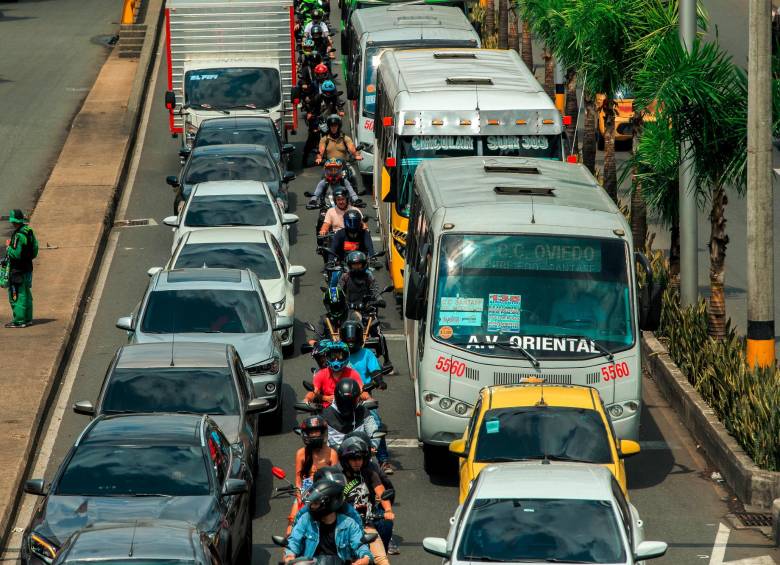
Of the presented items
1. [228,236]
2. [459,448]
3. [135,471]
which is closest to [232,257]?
[228,236]

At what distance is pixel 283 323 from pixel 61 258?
7875 millimetres

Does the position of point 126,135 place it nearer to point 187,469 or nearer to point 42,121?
point 42,121

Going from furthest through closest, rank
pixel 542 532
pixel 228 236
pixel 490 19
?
pixel 490 19
pixel 228 236
pixel 542 532

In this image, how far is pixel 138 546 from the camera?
11.3 m

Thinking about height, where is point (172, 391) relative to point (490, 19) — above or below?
above

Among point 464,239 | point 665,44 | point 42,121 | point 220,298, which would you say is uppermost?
point 665,44

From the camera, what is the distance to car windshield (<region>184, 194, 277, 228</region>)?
2534 centimetres

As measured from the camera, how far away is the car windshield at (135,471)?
1350 centimetres

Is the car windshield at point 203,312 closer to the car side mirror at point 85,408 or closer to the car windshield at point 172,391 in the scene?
the car windshield at point 172,391

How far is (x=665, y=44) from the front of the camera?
20328 mm

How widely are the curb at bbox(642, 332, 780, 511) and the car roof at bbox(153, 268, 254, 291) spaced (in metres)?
5.41

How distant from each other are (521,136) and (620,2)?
3374 millimetres

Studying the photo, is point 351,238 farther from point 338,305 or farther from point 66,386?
point 66,386

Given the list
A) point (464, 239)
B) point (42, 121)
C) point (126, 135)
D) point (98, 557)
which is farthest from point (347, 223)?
point (42, 121)
